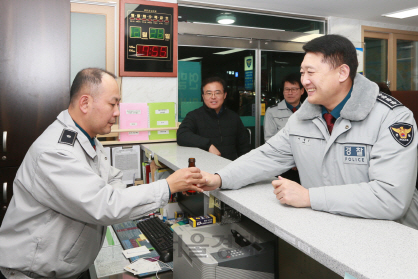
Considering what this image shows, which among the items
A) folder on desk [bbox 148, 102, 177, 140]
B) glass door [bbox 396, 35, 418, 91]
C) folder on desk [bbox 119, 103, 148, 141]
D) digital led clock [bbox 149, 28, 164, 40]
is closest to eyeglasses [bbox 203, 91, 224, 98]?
folder on desk [bbox 148, 102, 177, 140]

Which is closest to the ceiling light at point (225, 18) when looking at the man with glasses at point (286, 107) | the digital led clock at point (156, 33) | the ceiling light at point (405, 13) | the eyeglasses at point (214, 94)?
the digital led clock at point (156, 33)

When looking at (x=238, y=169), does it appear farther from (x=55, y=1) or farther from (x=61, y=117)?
(x=55, y=1)

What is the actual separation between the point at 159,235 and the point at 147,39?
257 centimetres

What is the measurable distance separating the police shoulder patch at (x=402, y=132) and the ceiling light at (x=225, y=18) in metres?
3.56

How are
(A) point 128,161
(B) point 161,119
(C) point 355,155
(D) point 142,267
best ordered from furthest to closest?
1. (B) point 161,119
2. (A) point 128,161
3. (D) point 142,267
4. (C) point 355,155

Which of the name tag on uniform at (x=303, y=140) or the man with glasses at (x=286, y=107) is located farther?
the man with glasses at (x=286, y=107)

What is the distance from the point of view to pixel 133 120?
3299 mm

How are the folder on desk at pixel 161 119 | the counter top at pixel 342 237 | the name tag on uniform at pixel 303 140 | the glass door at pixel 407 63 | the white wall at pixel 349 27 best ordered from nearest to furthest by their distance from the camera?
the counter top at pixel 342 237
the name tag on uniform at pixel 303 140
the folder on desk at pixel 161 119
the white wall at pixel 349 27
the glass door at pixel 407 63

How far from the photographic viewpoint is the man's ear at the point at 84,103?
145 cm

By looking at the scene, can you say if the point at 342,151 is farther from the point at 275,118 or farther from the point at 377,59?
the point at 377,59

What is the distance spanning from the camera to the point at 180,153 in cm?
264

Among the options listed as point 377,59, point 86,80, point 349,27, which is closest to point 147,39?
point 86,80

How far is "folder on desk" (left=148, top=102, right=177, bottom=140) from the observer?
3.36 metres

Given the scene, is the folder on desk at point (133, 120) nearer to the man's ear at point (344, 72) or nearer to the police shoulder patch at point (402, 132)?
the man's ear at point (344, 72)
